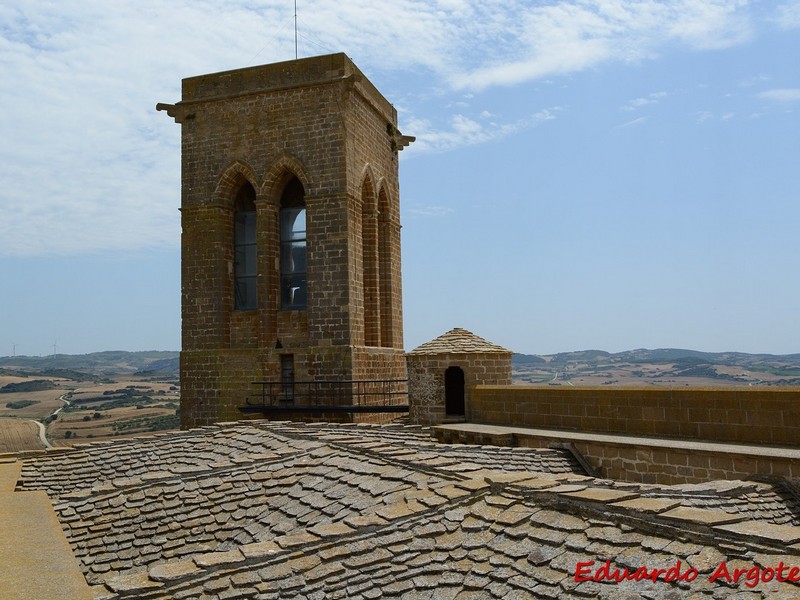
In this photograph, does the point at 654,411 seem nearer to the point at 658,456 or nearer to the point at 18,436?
the point at 658,456

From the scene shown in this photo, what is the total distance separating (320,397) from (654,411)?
7.84 metres

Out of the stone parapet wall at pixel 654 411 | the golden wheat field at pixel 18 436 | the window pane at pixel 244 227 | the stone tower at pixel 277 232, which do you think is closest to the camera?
the stone parapet wall at pixel 654 411

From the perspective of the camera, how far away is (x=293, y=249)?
1892 centimetres

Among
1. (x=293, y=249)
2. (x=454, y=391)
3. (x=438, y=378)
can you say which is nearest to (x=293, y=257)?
(x=293, y=249)

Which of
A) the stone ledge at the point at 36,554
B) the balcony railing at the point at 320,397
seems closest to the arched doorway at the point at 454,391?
the balcony railing at the point at 320,397

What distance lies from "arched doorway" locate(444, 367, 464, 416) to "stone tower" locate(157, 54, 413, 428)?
2171 millimetres

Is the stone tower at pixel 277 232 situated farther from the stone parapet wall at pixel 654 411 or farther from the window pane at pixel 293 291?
the stone parapet wall at pixel 654 411

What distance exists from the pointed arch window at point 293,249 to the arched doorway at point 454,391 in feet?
13.5

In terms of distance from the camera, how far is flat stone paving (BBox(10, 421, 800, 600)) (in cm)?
562

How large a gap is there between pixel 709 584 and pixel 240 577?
3885 millimetres

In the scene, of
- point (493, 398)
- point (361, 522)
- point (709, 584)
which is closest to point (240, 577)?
point (361, 522)

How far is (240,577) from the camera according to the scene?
22.2ft

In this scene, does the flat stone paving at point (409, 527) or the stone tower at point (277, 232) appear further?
the stone tower at point (277, 232)

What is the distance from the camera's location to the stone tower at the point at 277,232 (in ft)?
58.1
